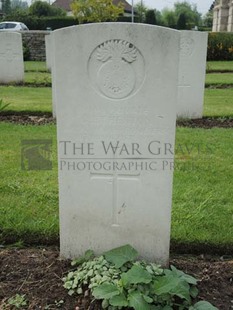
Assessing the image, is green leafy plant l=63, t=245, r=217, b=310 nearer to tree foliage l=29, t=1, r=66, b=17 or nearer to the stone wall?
the stone wall

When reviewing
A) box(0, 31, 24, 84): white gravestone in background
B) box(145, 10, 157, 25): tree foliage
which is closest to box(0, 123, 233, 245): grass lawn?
box(0, 31, 24, 84): white gravestone in background

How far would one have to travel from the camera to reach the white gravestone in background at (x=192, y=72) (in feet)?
21.4

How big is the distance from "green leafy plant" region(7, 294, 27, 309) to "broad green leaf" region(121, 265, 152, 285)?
593 millimetres

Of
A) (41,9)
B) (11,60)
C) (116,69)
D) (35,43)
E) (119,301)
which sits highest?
(41,9)

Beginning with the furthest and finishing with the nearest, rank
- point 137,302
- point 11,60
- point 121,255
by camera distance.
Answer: point 11,60 → point 121,255 → point 137,302

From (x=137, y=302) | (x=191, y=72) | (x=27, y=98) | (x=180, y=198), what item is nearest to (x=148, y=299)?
(x=137, y=302)

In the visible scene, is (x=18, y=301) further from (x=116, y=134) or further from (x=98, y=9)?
(x=98, y=9)

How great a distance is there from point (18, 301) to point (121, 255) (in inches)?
25.0

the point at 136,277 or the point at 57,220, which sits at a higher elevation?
the point at 136,277

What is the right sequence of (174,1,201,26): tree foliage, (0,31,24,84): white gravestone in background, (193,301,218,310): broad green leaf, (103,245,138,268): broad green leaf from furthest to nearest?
(174,1,201,26): tree foliage < (0,31,24,84): white gravestone in background < (103,245,138,268): broad green leaf < (193,301,218,310): broad green leaf

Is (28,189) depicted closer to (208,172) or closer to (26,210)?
(26,210)

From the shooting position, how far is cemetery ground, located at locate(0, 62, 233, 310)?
2.37 meters

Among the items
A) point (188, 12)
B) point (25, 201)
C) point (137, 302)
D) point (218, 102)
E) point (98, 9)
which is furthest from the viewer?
point (188, 12)

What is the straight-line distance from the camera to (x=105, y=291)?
2.05 m
